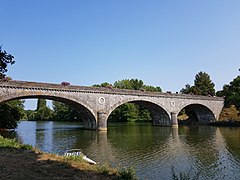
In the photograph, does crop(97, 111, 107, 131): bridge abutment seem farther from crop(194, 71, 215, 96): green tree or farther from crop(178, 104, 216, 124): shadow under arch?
crop(194, 71, 215, 96): green tree

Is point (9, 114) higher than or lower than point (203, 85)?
lower

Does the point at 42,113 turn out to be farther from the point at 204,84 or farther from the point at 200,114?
the point at 200,114

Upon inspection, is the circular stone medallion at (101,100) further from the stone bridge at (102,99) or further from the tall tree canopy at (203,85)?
the tall tree canopy at (203,85)

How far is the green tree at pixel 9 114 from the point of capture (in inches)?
1607

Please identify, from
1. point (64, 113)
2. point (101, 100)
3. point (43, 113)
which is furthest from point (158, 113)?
point (43, 113)

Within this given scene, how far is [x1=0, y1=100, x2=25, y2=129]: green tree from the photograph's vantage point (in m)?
40.8

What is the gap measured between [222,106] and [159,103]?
2191 cm

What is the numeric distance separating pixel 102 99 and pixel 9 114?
1634 centimetres

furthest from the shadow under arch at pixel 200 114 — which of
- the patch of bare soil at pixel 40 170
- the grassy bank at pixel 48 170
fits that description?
the patch of bare soil at pixel 40 170

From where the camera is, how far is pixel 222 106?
2435 inches

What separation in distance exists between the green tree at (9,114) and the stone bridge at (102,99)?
873 cm

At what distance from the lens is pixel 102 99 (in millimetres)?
41312

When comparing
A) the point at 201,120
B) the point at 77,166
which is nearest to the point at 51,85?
the point at 77,166

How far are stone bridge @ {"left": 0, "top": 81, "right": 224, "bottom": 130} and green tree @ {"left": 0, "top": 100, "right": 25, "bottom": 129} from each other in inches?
344
